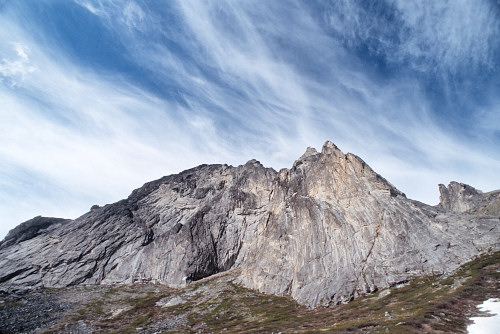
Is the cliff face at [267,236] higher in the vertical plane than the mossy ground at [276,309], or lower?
higher

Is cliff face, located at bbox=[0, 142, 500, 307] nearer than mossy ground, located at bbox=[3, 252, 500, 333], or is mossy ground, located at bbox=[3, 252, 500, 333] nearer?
mossy ground, located at bbox=[3, 252, 500, 333]

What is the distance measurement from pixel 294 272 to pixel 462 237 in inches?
2211

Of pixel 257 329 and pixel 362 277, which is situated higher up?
pixel 362 277

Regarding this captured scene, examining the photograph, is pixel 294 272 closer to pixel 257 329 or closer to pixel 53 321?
pixel 257 329

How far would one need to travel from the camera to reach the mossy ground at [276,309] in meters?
47.6

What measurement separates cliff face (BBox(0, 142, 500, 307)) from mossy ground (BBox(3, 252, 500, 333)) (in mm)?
7506

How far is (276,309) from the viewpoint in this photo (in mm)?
83312

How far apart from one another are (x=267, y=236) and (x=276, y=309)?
45.1 m

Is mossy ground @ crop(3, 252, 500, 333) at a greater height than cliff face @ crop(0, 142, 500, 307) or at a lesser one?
lesser

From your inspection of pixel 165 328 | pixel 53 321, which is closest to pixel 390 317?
pixel 165 328

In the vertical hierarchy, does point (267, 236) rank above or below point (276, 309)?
above

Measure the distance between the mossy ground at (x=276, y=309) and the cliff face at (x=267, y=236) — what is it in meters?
7.51

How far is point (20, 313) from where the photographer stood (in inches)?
3531

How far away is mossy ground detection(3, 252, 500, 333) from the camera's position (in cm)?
4761
